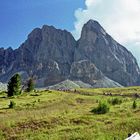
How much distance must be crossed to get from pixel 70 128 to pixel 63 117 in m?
7.12

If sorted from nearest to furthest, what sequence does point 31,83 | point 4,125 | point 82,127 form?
point 82,127 → point 4,125 → point 31,83

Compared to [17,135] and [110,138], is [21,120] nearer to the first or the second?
[17,135]

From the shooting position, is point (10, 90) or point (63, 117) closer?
point (63, 117)

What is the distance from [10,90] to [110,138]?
63.7 m

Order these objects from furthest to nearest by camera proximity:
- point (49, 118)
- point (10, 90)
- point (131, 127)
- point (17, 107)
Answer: point (10, 90), point (17, 107), point (49, 118), point (131, 127)

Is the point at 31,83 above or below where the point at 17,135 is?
above

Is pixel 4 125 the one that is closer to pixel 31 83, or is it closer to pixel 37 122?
pixel 37 122

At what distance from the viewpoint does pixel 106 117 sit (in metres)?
47.7

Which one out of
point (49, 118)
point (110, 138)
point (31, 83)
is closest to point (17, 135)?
point (49, 118)

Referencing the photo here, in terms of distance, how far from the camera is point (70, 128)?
40875 mm

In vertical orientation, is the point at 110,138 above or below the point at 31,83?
below

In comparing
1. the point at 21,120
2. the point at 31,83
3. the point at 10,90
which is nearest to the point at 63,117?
the point at 21,120

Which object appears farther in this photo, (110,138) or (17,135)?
(17,135)

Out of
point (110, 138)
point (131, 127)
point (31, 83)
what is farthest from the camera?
point (31, 83)
